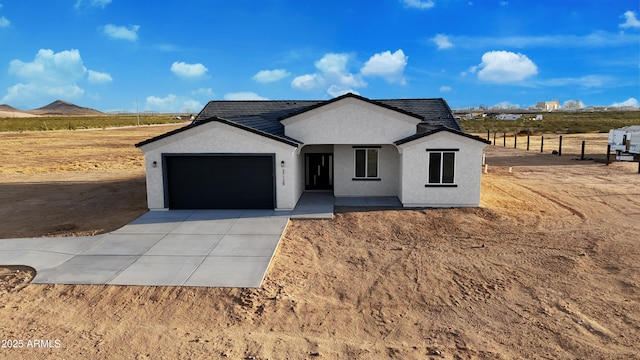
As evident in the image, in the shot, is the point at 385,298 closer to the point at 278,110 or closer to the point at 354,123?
the point at 354,123

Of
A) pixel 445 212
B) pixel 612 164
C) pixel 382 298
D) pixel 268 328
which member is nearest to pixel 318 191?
pixel 445 212

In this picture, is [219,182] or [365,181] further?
[365,181]

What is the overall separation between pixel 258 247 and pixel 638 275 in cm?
973

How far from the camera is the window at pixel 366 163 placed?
61.9ft

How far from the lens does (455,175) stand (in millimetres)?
16734

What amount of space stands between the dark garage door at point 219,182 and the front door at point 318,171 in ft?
13.6

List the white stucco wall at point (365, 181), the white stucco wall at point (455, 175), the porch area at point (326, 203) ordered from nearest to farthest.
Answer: the porch area at point (326, 203) < the white stucco wall at point (455, 175) < the white stucco wall at point (365, 181)

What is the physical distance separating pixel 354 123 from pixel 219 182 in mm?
6150

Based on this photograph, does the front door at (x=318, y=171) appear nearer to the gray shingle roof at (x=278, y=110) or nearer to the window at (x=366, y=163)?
the window at (x=366, y=163)

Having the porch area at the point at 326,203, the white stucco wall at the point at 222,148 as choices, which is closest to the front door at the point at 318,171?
the porch area at the point at 326,203

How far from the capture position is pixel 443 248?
40.2ft

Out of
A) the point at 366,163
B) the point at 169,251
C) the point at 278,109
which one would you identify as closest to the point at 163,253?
the point at 169,251

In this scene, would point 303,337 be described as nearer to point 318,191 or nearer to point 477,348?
point 477,348

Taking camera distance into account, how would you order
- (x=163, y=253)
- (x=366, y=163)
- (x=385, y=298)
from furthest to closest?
(x=366, y=163) < (x=163, y=253) < (x=385, y=298)
